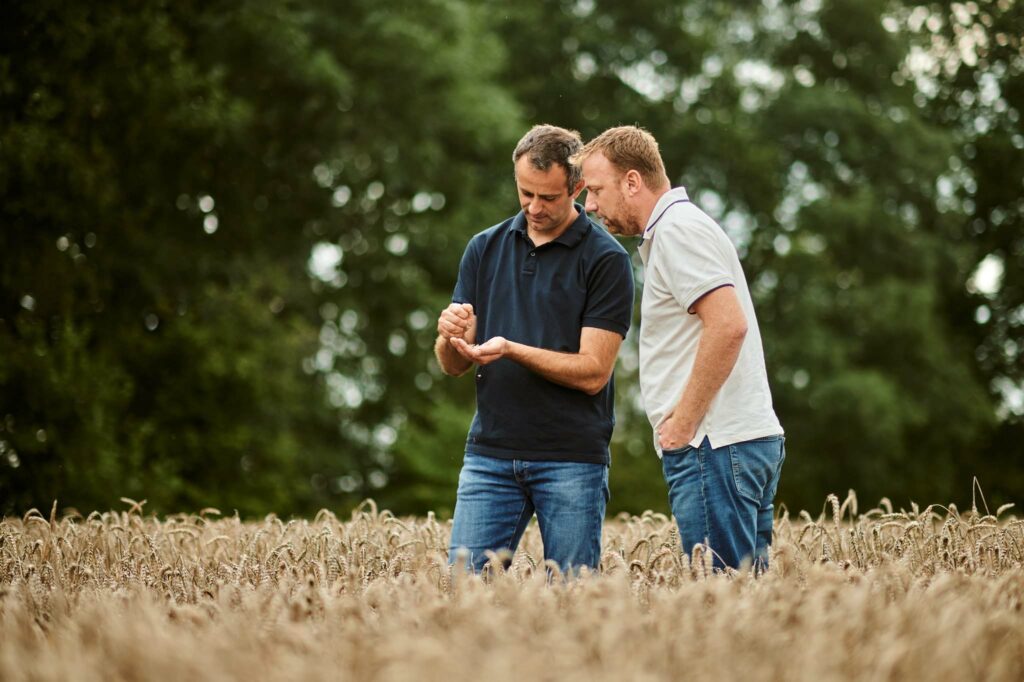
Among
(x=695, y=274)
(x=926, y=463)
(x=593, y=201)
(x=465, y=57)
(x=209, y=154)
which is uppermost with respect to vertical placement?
(x=465, y=57)

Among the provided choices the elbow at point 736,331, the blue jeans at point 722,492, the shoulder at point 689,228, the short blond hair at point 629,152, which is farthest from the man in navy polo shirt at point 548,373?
the elbow at point 736,331

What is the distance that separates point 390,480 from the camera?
852 inches

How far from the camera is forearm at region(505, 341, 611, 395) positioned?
428 centimetres

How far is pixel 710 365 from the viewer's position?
4.03 metres

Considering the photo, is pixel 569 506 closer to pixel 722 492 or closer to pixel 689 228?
pixel 722 492

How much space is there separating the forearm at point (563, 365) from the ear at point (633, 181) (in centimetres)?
67

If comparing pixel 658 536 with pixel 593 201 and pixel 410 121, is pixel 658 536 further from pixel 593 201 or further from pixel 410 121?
pixel 410 121

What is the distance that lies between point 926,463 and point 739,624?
21.4m

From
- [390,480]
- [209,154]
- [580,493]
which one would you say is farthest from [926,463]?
[580,493]

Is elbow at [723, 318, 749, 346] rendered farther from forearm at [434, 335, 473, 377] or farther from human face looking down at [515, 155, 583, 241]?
forearm at [434, 335, 473, 377]

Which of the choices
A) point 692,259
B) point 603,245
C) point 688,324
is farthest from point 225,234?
point 692,259

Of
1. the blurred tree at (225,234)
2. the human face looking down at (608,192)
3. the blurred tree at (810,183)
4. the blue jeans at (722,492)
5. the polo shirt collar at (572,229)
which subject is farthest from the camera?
the blurred tree at (810,183)

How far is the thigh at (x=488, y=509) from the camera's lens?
4539 millimetres

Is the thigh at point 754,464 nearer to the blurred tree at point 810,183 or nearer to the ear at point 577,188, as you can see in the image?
the ear at point 577,188
